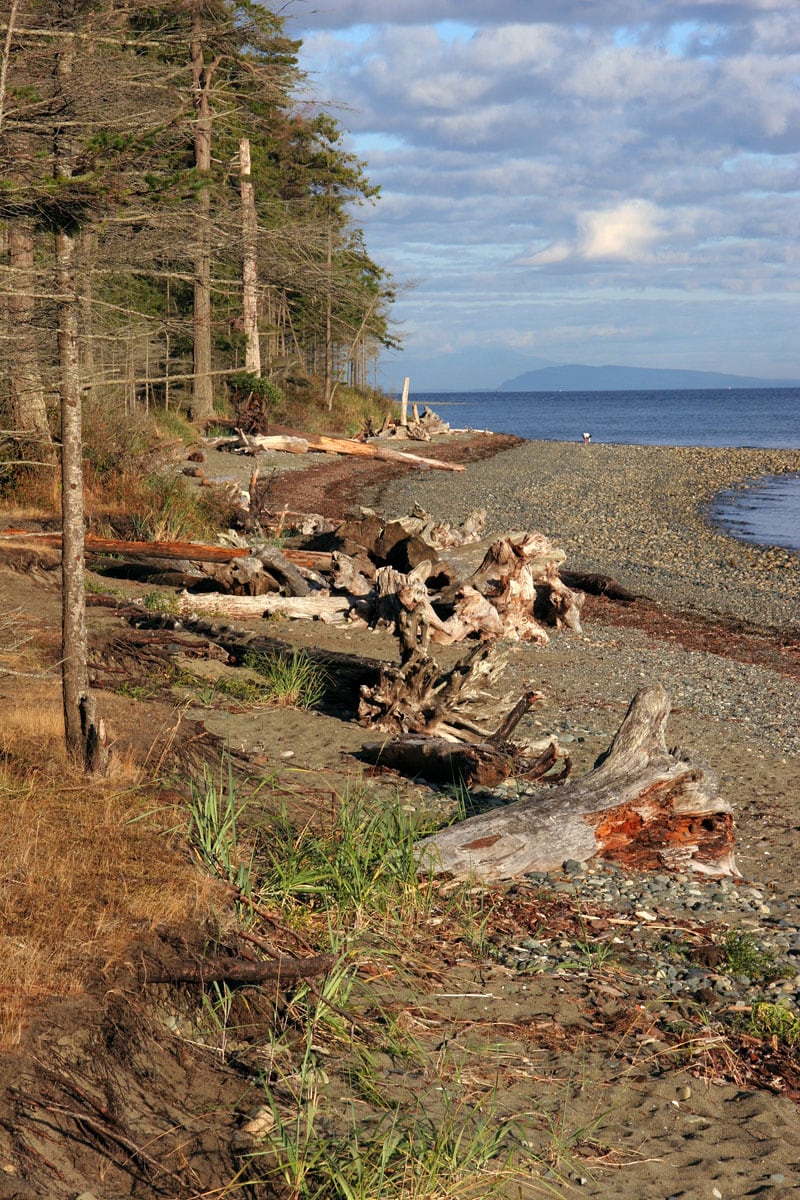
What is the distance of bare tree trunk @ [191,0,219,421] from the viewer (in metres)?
Answer: 6.19

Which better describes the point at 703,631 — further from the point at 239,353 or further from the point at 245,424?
the point at 239,353

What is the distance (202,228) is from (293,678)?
3.56 metres

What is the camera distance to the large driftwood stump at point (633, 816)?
18.6 ft

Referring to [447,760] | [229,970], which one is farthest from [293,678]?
[229,970]

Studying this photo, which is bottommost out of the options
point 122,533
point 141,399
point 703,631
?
point 703,631

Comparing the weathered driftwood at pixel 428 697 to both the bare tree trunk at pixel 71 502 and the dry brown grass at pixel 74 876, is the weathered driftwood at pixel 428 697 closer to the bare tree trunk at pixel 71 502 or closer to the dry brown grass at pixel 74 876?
the dry brown grass at pixel 74 876

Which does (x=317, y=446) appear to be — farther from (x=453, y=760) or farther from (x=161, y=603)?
(x=453, y=760)

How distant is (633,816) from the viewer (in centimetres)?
591

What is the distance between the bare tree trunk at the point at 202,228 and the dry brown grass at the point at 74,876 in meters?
2.17

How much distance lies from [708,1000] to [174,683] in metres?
5.06

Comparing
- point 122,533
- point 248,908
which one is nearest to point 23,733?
point 248,908

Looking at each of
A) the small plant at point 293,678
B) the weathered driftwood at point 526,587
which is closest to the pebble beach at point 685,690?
the weathered driftwood at point 526,587

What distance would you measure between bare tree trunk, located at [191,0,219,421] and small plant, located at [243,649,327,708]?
2403 mm

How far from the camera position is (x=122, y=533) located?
1370 cm
